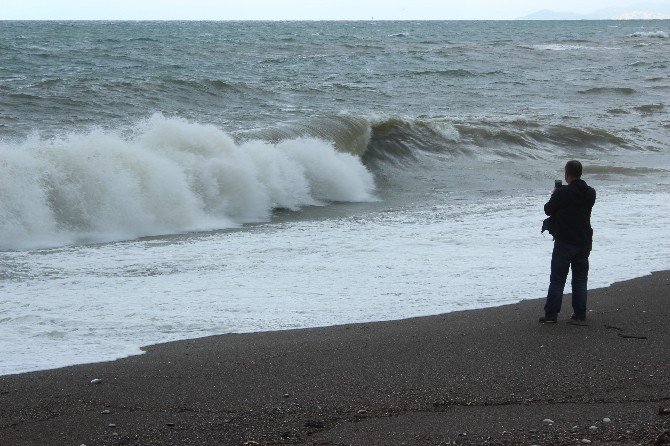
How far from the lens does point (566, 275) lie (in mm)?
6723

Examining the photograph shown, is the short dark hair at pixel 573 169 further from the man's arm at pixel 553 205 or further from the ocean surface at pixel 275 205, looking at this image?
the ocean surface at pixel 275 205

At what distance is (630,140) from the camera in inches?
888

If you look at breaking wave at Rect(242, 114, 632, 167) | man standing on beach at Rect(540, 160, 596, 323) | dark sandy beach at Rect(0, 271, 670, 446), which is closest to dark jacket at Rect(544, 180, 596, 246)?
man standing on beach at Rect(540, 160, 596, 323)

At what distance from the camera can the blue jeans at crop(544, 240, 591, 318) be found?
664 cm

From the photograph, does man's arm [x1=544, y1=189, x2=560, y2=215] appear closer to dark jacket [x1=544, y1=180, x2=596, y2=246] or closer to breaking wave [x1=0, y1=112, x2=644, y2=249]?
dark jacket [x1=544, y1=180, x2=596, y2=246]

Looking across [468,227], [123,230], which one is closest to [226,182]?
[123,230]

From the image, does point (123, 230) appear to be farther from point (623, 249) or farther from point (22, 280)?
point (623, 249)

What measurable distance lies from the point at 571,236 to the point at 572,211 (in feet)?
0.64

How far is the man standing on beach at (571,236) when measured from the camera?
662 cm

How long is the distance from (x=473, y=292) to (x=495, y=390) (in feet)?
8.76

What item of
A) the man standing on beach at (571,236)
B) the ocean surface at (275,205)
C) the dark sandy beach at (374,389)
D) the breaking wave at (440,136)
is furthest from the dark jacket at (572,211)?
the breaking wave at (440,136)

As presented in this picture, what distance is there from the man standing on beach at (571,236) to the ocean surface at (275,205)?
0.86 metres

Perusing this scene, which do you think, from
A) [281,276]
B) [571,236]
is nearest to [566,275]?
[571,236]

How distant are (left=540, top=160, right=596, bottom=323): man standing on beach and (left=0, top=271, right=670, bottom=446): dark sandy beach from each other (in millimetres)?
176
